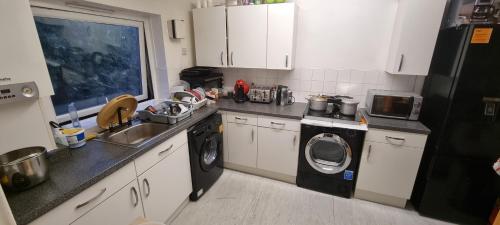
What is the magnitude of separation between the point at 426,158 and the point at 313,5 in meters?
1.83

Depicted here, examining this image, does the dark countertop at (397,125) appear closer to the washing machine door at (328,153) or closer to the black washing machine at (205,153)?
the washing machine door at (328,153)

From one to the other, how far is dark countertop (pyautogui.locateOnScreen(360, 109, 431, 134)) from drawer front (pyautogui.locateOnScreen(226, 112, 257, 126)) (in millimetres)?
1090

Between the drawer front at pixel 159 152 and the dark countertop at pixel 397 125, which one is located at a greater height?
the dark countertop at pixel 397 125

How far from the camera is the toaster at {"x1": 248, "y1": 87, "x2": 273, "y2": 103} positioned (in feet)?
8.27

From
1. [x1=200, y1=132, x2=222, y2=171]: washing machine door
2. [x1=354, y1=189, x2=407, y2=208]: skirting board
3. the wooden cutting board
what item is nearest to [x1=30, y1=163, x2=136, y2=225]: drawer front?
the wooden cutting board

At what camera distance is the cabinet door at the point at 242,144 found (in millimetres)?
2388

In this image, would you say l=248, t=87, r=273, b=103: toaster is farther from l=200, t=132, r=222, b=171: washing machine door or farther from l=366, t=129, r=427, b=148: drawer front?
l=366, t=129, r=427, b=148: drawer front

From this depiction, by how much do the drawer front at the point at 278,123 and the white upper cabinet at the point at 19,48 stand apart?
1.68 meters

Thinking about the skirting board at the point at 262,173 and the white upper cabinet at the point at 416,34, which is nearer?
the white upper cabinet at the point at 416,34

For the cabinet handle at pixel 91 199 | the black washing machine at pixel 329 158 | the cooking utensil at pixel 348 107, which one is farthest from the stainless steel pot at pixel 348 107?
the cabinet handle at pixel 91 199

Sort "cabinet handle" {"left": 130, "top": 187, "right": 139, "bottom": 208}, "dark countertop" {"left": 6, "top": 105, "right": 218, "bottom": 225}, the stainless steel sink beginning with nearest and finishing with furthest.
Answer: "dark countertop" {"left": 6, "top": 105, "right": 218, "bottom": 225}
"cabinet handle" {"left": 130, "top": 187, "right": 139, "bottom": 208}
the stainless steel sink

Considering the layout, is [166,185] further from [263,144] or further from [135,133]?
[263,144]

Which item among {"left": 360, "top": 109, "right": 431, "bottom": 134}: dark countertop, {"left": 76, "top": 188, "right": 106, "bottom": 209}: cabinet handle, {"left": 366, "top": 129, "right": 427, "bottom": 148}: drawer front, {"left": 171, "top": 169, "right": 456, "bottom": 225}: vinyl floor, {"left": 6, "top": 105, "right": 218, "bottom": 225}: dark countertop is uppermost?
{"left": 360, "top": 109, "right": 431, "bottom": 134}: dark countertop

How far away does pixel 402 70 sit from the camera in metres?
2.00
